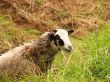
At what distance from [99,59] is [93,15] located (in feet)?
15.2

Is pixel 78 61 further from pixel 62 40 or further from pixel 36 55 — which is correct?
pixel 36 55

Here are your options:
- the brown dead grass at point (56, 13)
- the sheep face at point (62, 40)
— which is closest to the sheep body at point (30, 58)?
the sheep face at point (62, 40)

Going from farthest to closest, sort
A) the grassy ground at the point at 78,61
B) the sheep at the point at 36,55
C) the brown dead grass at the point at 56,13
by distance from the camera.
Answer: the brown dead grass at the point at 56,13 → the sheep at the point at 36,55 → the grassy ground at the point at 78,61

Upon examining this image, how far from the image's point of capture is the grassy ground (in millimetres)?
6578

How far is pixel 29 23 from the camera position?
10.7 meters

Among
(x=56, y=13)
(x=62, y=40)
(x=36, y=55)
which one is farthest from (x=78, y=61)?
(x=56, y=13)

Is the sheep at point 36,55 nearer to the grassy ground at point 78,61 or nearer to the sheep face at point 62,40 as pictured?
the sheep face at point 62,40

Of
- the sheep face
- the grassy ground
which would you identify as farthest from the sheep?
the grassy ground

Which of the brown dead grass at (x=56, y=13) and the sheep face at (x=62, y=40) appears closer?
the sheep face at (x=62, y=40)

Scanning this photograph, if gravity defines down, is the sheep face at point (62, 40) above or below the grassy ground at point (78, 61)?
above

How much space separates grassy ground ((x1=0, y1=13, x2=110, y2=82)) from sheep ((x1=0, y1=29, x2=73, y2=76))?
7.3 inches

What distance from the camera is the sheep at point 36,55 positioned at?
7.90 metres

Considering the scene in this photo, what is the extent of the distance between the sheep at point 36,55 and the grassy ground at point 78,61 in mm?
A: 184

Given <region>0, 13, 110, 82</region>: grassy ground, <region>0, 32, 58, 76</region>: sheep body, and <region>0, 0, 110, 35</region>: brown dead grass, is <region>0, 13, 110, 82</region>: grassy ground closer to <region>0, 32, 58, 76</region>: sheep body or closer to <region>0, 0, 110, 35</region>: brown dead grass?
<region>0, 32, 58, 76</region>: sheep body
